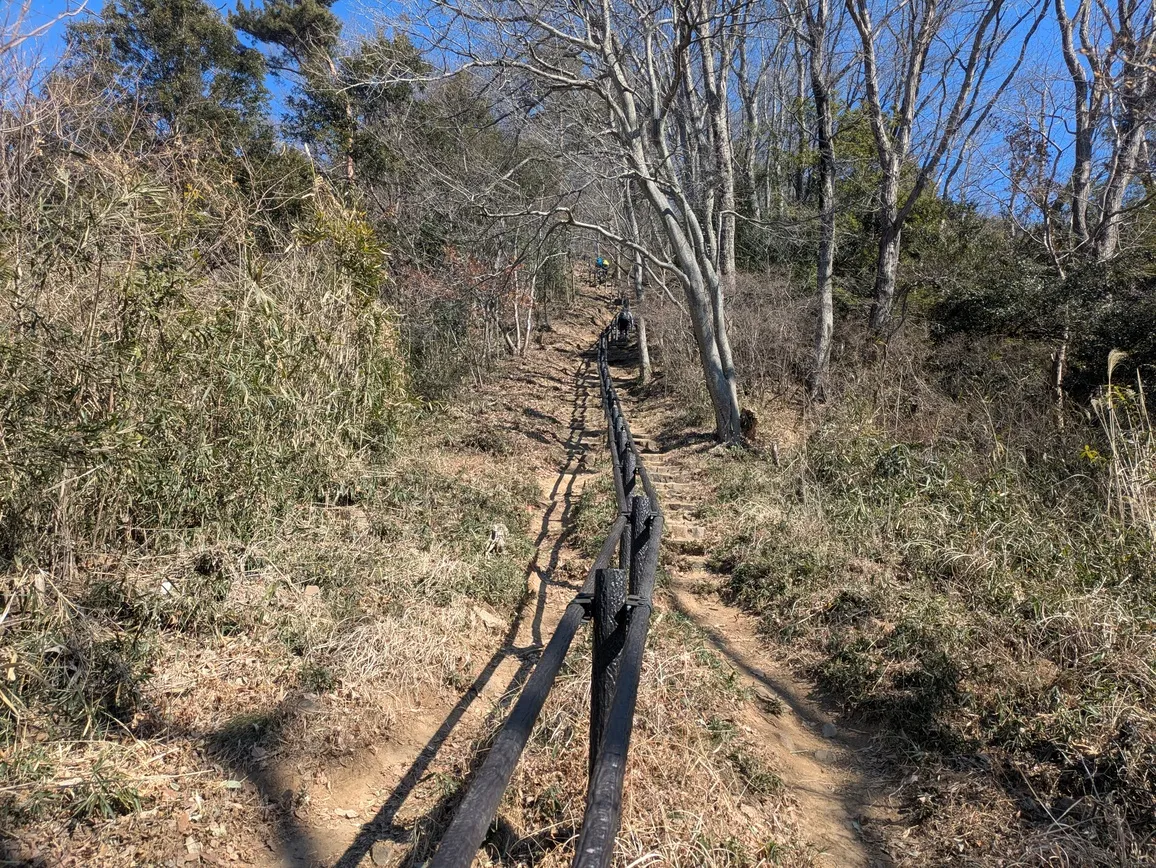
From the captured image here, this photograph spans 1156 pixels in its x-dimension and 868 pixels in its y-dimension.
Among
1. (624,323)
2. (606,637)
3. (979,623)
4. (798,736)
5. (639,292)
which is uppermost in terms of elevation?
(639,292)

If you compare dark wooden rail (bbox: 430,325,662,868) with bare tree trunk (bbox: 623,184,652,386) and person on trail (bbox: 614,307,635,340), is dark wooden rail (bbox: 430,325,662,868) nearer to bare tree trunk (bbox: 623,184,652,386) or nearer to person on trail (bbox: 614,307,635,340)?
bare tree trunk (bbox: 623,184,652,386)

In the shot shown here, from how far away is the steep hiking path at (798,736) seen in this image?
3168 mm

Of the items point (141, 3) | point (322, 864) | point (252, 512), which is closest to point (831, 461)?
point (252, 512)

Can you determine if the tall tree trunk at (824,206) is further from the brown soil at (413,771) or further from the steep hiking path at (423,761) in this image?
the brown soil at (413,771)

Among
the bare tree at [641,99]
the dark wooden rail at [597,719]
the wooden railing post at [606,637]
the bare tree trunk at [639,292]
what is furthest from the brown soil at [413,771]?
the bare tree trunk at [639,292]

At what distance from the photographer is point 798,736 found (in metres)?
3.92

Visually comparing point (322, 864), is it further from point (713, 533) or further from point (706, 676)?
point (713, 533)

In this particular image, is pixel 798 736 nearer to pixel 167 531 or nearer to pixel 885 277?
pixel 167 531

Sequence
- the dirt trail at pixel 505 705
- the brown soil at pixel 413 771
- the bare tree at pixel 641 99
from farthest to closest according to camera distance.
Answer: the bare tree at pixel 641 99 → the dirt trail at pixel 505 705 → the brown soil at pixel 413 771

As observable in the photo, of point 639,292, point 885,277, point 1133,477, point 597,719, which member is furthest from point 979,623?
point 639,292

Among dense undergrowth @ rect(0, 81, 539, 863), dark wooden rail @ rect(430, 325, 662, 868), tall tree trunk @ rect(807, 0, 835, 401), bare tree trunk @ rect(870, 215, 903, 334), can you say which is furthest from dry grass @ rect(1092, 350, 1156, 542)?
bare tree trunk @ rect(870, 215, 903, 334)

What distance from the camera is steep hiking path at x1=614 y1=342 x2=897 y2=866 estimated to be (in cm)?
317

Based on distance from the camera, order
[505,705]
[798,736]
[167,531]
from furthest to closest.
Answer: [167,531] → [798,736] → [505,705]

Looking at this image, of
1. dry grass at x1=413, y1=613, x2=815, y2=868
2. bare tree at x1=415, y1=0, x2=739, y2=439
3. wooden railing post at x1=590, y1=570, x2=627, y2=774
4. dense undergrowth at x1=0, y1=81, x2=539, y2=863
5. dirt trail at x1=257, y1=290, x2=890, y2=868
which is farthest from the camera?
bare tree at x1=415, y1=0, x2=739, y2=439
